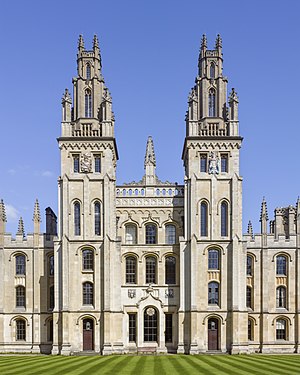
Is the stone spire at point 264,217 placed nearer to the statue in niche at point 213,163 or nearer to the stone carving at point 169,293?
the statue in niche at point 213,163

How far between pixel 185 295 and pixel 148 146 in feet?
58.2

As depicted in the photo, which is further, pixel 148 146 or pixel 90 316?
pixel 148 146

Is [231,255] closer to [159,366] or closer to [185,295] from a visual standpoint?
[185,295]

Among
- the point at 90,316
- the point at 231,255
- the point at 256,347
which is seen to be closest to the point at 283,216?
the point at 231,255

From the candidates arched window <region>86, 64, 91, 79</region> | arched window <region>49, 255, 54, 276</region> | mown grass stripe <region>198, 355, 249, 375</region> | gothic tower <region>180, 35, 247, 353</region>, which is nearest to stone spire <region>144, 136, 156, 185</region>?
gothic tower <region>180, 35, 247, 353</region>

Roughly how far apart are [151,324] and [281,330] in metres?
14.7

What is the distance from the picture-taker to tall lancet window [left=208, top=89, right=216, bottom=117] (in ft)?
190

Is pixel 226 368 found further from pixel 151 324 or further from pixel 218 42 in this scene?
pixel 218 42

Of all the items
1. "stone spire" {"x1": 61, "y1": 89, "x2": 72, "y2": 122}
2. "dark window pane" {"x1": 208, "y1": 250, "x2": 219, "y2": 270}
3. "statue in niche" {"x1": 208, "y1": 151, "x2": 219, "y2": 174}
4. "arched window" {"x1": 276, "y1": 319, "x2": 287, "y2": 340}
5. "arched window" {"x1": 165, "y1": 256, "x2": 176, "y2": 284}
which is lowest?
"arched window" {"x1": 276, "y1": 319, "x2": 287, "y2": 340}

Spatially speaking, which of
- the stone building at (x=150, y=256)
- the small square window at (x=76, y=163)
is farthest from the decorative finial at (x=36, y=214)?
the small square window at (x=76, y=163)

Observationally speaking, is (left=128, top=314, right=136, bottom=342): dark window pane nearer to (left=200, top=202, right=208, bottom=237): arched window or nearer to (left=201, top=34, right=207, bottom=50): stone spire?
(left=200, top=202, right=208, bottom=237): arched window

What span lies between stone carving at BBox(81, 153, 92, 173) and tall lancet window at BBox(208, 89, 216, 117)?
556 inches

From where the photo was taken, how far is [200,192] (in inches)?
2203

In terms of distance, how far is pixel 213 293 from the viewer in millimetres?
54750
